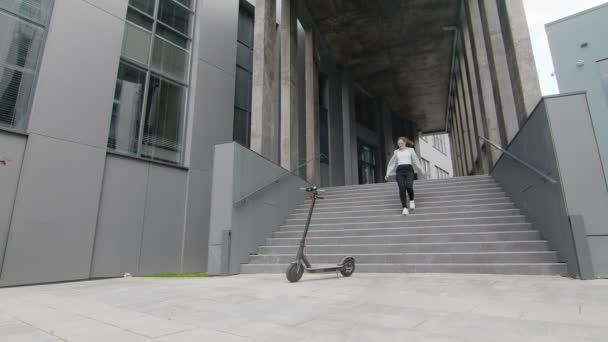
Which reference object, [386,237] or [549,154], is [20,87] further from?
[549,154]

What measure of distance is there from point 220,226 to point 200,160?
4580mm

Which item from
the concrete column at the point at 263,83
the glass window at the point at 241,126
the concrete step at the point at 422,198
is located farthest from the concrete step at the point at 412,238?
the glass window at the point at 241,126

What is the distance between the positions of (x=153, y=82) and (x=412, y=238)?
8.56 m

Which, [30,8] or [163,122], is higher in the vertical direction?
[30,8]

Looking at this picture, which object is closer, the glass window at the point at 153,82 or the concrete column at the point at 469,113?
the glass window at the point at 153,82

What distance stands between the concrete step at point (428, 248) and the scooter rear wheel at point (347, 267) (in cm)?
106

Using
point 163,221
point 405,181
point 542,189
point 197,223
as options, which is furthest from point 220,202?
point 542,189

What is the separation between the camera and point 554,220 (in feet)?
16.6

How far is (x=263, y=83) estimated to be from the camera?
33.3ft

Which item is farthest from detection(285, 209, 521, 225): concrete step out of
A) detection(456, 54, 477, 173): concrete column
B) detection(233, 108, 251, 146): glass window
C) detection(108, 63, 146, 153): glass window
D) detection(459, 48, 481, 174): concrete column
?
detection(456, 54, 477, 173): concrete column

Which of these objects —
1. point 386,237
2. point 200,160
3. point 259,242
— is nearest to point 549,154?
point 386,237

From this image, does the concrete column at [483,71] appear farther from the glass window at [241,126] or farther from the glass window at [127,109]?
the glass window at [127,109]

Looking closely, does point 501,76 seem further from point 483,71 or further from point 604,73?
point 483,71

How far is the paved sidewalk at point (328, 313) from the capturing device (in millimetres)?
2281
